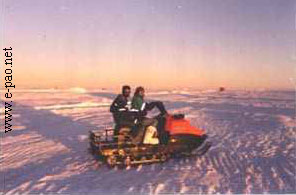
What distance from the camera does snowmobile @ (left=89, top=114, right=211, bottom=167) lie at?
8031 mm

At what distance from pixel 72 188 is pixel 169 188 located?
61.7 inches

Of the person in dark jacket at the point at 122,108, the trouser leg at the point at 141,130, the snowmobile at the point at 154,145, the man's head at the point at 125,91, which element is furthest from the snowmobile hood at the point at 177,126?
the man's head at the point at 125,91

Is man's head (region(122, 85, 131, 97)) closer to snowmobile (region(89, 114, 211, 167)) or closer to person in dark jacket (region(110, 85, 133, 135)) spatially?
person in dark jacket (region(110, 85, 133, 135))

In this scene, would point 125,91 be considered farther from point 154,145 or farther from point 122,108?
point 154,145

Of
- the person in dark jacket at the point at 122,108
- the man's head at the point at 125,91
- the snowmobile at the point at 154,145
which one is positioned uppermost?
the man's head at the point at 125,91

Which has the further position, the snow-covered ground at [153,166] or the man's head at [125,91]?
the man's head at [125,91]

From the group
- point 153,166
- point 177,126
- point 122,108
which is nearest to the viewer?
point 153,166

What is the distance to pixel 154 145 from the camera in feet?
27.5

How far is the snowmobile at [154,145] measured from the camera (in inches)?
316

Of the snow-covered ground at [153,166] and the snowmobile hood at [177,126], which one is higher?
the snowmobile hood at [177,126]

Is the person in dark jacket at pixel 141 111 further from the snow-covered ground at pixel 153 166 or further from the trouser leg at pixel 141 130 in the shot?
the snow-covered ground at pixel 153 166

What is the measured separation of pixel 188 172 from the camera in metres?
7.77

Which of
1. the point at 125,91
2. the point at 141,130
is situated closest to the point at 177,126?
the point at 141,130

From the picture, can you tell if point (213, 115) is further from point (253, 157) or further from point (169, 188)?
point (169, 188)
